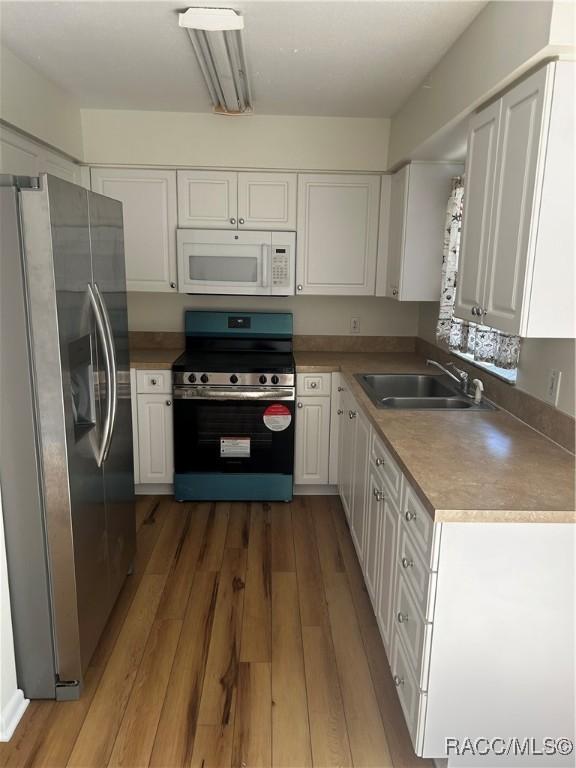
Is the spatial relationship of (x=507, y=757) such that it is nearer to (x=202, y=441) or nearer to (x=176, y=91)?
(x=202, y=441)

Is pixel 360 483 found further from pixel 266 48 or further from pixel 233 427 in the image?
pixel 266 48

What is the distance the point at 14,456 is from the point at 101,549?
22.9 inches

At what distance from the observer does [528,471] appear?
65.9 inches

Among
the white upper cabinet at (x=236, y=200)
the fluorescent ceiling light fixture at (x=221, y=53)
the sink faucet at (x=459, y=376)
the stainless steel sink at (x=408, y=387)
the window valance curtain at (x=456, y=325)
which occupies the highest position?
the fluorescent ceiling light fixture at (x=221, y=53)

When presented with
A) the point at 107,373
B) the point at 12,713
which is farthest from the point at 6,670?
the point at 107,373

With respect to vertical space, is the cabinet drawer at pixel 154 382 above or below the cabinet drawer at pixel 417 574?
above

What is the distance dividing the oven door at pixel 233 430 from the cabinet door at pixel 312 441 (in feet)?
0.24

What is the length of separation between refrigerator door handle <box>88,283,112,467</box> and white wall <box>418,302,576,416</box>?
1.65m

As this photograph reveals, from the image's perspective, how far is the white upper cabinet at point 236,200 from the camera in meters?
3.40

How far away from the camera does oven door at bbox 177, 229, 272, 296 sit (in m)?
3.41

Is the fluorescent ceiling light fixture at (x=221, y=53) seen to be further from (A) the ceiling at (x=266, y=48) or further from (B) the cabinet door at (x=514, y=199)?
(B) the cabinet door at (x=514, y=199)

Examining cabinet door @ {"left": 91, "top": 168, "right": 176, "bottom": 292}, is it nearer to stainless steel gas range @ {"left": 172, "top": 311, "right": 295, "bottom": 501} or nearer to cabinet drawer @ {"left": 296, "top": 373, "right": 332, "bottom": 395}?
stainless steel gas range @ {"left": 172, "top": 311, "right": 295, "bottom": 501}

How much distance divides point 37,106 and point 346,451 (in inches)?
96.3

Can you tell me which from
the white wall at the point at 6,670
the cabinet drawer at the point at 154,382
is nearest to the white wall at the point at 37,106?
the cabinet drawer at the point at 154,382
